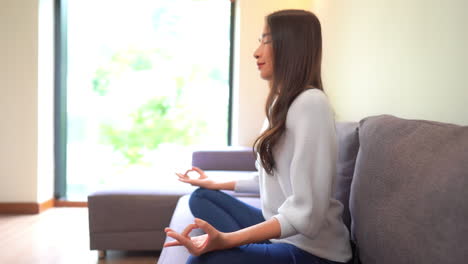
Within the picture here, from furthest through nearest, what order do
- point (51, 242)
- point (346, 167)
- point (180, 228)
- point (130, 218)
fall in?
point (51, 242), point (130, 218), point (180, 228), point (346, 167)

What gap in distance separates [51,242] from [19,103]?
1291mm

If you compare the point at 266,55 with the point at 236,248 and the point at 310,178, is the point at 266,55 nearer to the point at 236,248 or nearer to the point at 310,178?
the point at 310,178

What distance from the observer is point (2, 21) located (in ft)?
10.7

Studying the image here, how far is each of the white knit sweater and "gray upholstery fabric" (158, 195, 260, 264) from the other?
0.36 metres

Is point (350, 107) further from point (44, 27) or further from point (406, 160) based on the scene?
point (44, 27)

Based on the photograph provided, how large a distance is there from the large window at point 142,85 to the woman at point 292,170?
9.20 feet

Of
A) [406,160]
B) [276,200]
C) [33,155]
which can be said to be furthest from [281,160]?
[33,155]

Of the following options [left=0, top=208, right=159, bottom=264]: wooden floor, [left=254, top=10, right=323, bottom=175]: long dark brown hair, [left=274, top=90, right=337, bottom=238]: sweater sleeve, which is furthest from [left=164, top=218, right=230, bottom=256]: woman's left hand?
[left=0, top=208, right=159, bottom=264]: wooden floor

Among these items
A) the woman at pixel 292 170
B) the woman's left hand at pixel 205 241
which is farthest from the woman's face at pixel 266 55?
the woman's left hand at pixel 205 241

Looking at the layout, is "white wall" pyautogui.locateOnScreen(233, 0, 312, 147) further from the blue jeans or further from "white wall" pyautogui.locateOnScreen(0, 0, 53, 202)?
the blue jeans

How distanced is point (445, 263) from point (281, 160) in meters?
0.46

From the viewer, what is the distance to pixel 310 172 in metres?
1.01

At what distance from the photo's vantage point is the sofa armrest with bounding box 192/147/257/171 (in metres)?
3.02

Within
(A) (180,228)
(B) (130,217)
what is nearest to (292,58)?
(A) (180,228)
